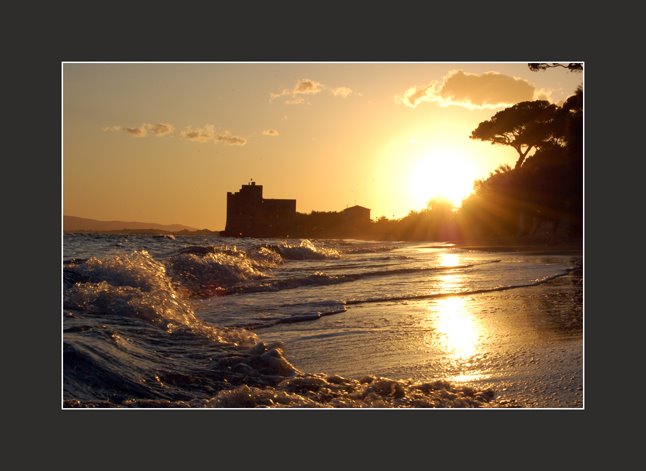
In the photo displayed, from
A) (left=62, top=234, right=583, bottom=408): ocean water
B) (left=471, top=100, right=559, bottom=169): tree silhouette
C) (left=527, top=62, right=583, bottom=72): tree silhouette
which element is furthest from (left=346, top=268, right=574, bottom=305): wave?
(left=471, top=100, right=559, bottom=169): tree silhouette

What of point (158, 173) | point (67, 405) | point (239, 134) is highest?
point (239, 134)

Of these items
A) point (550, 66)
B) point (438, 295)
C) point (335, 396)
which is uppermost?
point (550, 66)

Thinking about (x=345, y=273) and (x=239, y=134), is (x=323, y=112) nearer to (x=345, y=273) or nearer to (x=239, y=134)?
(x=239, y=134)

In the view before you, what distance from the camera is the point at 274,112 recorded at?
300 inches

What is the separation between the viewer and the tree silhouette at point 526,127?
65.3 ft

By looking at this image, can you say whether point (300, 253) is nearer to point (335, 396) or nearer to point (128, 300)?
point (128, 300)

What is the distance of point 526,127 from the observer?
2362 cm

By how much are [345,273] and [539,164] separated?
12.0 metres

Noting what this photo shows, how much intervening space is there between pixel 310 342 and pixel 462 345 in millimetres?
1343

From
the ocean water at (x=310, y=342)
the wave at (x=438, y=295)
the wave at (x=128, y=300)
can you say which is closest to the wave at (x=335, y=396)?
the ocean water at (x=310, y=342)

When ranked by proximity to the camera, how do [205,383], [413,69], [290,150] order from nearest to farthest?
[205,383] < [413,69] < [290,150]

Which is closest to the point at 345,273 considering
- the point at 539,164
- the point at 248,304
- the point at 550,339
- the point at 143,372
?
the point at 248,304

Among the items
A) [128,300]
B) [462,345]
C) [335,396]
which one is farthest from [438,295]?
[335,396]

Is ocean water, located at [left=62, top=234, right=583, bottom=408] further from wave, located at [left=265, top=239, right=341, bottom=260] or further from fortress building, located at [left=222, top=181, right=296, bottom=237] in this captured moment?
wave, located at [left=265, top=239, right=341, bottom=260]
